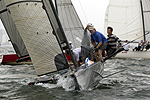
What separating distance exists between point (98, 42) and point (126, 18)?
13046 mm

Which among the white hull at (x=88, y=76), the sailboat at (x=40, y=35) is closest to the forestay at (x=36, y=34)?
the sailboat at (x=40, y=35)

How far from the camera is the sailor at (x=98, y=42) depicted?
5684 millimetres

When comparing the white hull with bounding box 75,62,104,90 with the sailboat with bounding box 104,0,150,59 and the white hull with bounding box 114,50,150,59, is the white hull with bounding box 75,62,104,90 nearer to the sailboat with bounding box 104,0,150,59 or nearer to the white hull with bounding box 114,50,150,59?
the white hull with bounding box 114,50,150,59

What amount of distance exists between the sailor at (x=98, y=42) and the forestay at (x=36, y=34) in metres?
1.17

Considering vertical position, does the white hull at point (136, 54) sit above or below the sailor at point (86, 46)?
below

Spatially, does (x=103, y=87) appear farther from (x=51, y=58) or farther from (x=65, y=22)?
(x=65, y=22)

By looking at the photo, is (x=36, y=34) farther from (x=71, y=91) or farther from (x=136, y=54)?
(x=136, y=54)

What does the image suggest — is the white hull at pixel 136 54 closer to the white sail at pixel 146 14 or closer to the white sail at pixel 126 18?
the white sail at pixel 126 18

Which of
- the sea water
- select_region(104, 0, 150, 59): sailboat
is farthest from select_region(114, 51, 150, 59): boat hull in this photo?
the sea water

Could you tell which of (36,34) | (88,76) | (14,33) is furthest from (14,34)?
(88,76)

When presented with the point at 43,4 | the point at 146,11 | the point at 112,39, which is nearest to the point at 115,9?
the point at 146,11

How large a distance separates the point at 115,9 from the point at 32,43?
1458 cm

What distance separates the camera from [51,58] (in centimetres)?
505

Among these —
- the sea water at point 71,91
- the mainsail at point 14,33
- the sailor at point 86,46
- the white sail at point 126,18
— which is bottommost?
the sea water at point 71,91
